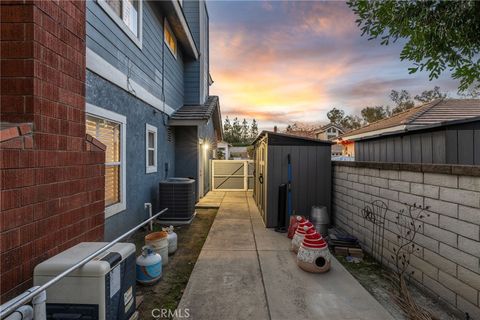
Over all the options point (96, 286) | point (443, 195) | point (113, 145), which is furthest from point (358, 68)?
point (96, 286)

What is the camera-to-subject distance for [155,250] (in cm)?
368

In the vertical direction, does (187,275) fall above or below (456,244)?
below

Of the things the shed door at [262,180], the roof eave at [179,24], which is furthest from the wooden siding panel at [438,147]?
the roof eave at [179,24]

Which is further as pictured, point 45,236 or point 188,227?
point 188,227

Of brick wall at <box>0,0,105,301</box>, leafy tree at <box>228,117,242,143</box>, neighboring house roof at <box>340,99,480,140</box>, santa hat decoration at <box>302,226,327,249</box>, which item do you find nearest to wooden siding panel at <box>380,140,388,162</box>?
santa hat decoration at <box>302,226,327,249</box>

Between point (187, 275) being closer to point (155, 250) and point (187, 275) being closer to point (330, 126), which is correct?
point (155, 250)

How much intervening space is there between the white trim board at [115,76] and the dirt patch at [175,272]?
3.12 m

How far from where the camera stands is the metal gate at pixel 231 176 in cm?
1216

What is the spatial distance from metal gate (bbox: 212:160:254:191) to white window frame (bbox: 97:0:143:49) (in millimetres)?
7425

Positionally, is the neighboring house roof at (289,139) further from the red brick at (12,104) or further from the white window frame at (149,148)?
the red brick at (12,104)

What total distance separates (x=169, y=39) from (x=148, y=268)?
23.9ft

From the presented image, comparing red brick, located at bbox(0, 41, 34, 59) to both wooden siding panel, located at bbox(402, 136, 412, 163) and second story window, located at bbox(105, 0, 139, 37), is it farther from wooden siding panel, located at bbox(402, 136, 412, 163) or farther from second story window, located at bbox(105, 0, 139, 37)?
wooden siding panel, located at bbox(402, 136, 412, 163)

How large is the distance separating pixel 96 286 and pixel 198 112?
7.33 m

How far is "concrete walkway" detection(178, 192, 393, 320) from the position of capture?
8.50ft
